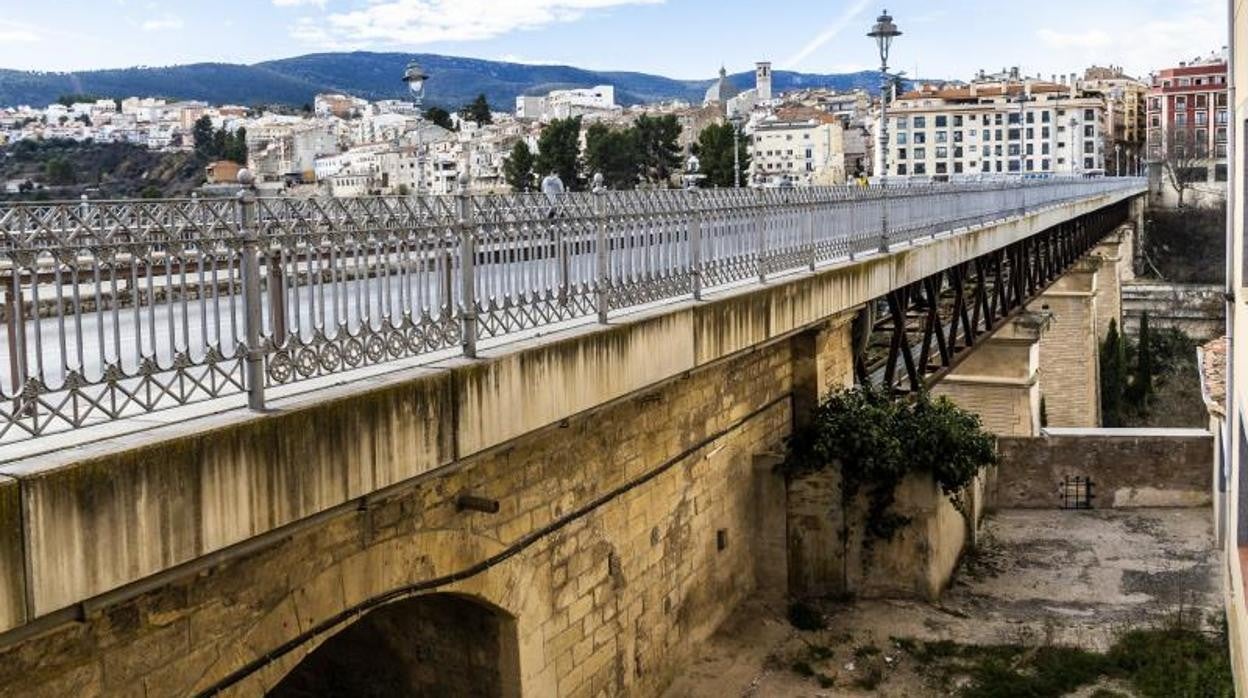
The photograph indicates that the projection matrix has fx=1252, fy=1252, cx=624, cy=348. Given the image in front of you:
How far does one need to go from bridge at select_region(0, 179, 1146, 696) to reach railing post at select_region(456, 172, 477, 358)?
0.02 meters

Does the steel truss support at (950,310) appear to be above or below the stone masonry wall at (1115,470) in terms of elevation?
above

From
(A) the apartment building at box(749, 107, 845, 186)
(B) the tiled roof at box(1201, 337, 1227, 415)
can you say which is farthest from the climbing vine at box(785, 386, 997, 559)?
(A) the apartment building at box(749, 107, 845, 186)

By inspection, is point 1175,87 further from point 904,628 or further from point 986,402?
point 904,628

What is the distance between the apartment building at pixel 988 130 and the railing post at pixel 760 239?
9466cm

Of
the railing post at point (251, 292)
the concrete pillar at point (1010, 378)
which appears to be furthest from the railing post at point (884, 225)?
the concrete pillar at point (1010, 378)

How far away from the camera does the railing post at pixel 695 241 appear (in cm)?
904

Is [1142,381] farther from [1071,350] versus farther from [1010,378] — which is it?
[1010,378]

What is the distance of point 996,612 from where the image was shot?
1208 cm

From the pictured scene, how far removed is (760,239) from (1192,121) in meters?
99.1

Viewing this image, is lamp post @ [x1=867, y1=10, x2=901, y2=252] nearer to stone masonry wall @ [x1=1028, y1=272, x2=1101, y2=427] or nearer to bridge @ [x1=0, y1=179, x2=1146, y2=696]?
bridge @ [x1=0, y1=179, x2=1146, y2=696]

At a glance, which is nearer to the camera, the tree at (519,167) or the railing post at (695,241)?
the railing post at (695,241)

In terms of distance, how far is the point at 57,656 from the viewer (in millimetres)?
4395

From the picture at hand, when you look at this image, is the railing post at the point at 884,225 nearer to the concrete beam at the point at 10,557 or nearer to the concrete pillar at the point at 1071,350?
the concrete beam at the point at 10,557

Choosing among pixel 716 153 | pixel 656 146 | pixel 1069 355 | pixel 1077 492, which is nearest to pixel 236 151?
pixel 656 146
